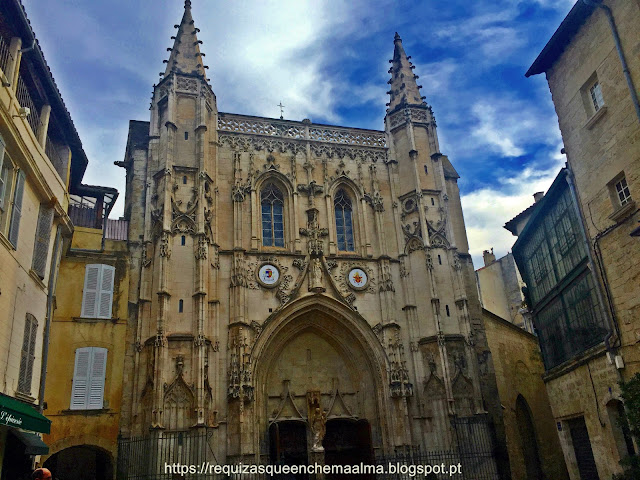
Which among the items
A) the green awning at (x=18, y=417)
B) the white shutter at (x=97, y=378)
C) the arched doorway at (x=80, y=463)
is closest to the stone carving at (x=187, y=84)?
the white shutter at (x=97, y=378)

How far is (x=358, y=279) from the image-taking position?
856 inches

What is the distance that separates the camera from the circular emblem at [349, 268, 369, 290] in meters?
21.6

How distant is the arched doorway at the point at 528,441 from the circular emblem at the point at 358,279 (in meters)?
8.91

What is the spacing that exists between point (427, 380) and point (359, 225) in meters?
6.64

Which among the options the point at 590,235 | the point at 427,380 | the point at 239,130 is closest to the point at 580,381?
the point at 590,235

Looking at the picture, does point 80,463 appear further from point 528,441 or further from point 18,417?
point 528,441

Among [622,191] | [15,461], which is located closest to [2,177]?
[15,461]

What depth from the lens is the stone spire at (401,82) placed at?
83.7 feet

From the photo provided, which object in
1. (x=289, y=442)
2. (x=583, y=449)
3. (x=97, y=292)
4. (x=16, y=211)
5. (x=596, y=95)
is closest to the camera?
(x=16, y=211)

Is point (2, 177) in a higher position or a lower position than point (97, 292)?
lower

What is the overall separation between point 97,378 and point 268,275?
6.66m

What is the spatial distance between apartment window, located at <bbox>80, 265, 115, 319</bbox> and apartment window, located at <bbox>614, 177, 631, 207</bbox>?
1539 centimetres

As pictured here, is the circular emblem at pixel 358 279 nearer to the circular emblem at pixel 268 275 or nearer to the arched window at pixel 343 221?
the arched window at pixel 343 221

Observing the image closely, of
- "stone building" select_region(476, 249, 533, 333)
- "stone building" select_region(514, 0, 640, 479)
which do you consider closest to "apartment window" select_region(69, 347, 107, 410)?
"stone building" select_region(514, 0, 640, 479)
